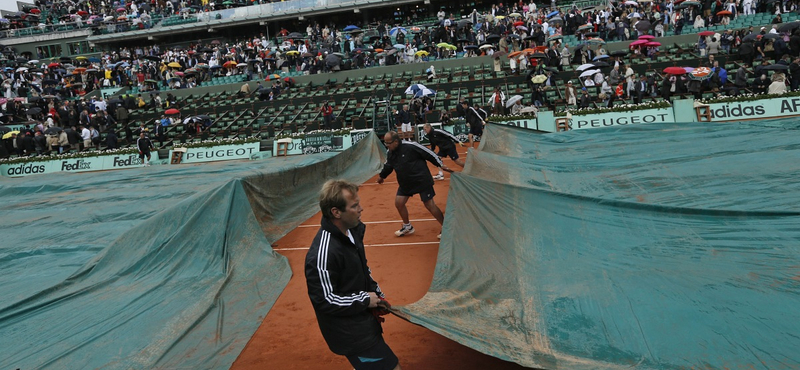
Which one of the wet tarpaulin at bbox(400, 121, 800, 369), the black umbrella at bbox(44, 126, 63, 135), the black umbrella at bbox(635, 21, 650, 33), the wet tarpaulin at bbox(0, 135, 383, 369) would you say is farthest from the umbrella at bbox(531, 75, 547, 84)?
the black umbrella at bbox(44, 126, 63, 135)

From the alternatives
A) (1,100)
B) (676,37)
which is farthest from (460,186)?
(1,100)

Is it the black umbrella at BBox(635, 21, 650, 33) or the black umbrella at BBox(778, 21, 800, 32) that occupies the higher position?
the black umbrella at BBox(635, 21, 650, 33)

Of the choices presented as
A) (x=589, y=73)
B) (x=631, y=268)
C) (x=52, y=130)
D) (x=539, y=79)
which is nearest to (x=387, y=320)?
(x=631, y=268)

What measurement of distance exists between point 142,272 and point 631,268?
611cm

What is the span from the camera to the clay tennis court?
19.8 feet

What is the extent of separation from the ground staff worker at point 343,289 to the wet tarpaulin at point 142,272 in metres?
2.62

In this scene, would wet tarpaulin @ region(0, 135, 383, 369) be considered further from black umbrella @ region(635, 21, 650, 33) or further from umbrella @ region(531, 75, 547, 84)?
black umbrella @ region(635, 21, 650, 33)

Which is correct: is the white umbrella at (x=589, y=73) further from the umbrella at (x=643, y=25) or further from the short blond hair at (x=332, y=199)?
the short blond hair at (x=332, y=199)

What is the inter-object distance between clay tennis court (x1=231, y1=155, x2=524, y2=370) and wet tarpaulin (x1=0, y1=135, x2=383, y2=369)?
25 cm

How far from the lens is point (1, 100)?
34.7m

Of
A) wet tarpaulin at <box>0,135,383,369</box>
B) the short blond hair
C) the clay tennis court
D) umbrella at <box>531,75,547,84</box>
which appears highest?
the short blond hair

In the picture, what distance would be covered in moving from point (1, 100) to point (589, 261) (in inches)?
1529

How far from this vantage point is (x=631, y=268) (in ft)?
18.1

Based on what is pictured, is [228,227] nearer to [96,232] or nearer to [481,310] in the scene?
[96,232]
